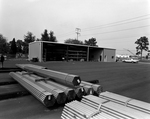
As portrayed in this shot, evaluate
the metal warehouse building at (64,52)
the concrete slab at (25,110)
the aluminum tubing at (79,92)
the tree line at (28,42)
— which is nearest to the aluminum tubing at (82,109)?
the concrete slab at (25,110)

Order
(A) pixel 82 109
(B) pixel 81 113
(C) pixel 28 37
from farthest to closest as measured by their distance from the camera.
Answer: (C) pixel 28 37
(A) pixel 82 109
(B) pixel 81 113

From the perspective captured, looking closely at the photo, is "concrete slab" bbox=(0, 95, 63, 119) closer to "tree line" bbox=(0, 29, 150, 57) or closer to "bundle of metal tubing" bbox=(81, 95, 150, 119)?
A: "bundle of metal tubing" bbox=(81, 95, 150, 119)

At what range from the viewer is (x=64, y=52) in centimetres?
2916

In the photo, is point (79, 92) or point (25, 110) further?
point (79, 92)

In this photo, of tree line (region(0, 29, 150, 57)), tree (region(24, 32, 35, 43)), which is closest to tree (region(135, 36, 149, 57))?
tree line (region(0, 29, 150, 57))

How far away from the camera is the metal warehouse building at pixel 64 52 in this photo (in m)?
23.8

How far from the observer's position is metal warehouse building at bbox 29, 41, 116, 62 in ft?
78.2

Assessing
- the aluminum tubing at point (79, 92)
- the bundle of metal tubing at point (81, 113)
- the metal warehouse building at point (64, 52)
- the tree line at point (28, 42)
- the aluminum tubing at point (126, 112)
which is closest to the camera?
the aluminum tubing at point (126, 112)

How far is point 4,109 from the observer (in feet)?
10.1

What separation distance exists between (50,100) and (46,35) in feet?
174

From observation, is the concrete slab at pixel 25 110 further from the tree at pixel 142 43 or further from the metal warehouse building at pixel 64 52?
the tree at pixel 142 43

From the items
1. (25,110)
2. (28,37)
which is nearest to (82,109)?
(25,110)

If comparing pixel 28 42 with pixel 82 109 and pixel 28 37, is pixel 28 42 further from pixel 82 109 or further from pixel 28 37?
pixel 82 109

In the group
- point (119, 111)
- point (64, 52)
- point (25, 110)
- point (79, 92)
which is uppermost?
point (64, 52)
